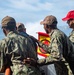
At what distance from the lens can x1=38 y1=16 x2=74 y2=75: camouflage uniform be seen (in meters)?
7.88

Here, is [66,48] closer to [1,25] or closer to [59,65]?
[59,65]

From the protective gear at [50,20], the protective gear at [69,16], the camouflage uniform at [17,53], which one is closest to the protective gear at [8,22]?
the camouflage uniform at [17,53]

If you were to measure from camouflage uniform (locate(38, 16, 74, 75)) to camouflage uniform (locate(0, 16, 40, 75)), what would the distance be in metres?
0.27

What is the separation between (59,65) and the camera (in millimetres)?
8492

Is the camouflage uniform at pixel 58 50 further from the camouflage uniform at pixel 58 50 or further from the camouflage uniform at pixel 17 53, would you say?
the camouflage uniform at pixel 17 53

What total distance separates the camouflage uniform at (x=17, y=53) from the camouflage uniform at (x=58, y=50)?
0.89ft

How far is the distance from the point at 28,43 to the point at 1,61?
0.59 m

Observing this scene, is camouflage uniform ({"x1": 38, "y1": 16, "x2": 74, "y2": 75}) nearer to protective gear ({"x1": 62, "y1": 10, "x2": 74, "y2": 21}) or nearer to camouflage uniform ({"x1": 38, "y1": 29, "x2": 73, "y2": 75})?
camouflage uniform ({"x1": 38, "y1": 29, "x2": 73, "y2": 75})

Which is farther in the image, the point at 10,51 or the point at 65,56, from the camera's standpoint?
the point at 65,56

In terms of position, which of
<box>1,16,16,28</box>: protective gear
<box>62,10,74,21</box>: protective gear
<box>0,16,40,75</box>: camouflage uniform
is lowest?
<box>0,16,40,75</box>: camouflage uniform

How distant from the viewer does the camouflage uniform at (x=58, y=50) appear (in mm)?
7875

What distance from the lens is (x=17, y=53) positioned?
7.77 m

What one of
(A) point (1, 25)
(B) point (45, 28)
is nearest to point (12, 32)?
(A) point (1, 25)

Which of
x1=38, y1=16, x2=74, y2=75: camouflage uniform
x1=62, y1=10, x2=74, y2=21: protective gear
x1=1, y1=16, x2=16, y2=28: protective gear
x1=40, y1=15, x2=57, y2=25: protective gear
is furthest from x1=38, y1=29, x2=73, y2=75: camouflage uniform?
x1=62, y1=10, x2=74, y2=21: protective gear
